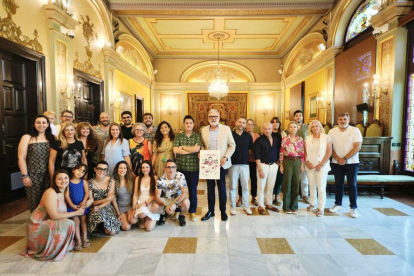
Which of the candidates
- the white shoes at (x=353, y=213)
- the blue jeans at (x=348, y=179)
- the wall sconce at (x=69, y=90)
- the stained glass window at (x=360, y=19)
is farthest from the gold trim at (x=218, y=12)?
the white shoes at (x=353, y=213)

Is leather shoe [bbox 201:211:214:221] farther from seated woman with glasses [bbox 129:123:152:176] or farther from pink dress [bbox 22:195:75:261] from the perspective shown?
pink dress [bbox 22:195:75:261]

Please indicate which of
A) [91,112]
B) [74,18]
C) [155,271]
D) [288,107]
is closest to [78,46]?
[74,18]

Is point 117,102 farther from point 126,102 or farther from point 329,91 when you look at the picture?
point 329,91

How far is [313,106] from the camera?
26.8 ft

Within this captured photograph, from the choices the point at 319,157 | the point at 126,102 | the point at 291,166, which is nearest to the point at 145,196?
the point at 291,166

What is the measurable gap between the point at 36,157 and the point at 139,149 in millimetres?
1255

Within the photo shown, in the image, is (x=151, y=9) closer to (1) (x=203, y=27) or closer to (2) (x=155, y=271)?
(1) (x=203, y=27)

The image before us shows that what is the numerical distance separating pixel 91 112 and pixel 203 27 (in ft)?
16.9

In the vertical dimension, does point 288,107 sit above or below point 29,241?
above

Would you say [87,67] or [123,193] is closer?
[123,193]

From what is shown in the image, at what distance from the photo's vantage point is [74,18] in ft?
16.9

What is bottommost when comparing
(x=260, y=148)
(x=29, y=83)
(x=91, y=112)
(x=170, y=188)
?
(x=170, y=188)

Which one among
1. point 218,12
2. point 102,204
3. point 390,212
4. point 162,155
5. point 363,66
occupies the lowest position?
point 390,212

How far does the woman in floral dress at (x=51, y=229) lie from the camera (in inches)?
90.6
